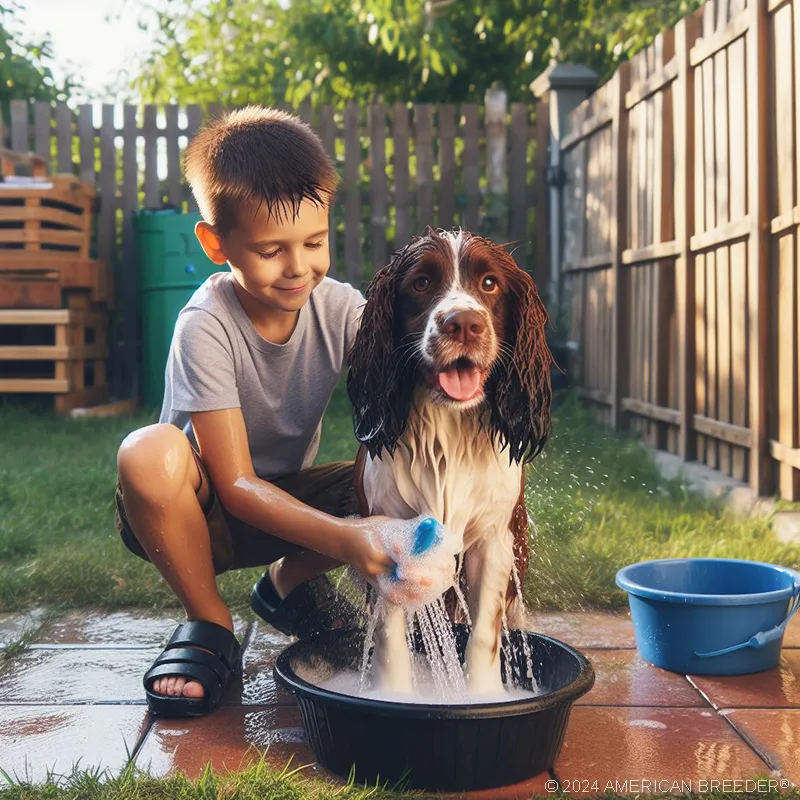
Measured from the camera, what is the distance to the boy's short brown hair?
8.25 ft

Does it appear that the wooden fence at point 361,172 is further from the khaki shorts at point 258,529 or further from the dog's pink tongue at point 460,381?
the dog's pink tongue at point 460,381

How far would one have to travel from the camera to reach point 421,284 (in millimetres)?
2199

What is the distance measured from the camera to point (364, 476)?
2434 millimetres

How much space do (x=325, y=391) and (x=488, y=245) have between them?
0.87m

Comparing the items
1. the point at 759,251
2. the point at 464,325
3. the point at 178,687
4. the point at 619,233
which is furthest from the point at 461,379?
the point at 619,233

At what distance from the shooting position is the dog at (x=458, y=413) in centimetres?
218

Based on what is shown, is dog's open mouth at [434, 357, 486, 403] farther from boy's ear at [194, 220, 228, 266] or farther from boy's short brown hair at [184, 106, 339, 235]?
boy's ear at [194, 220, 228, 266]

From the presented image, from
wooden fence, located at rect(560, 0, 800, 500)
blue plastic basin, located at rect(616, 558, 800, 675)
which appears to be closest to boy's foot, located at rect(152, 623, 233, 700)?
blue plastic basin, located at rect(616, 558, 800, 675)

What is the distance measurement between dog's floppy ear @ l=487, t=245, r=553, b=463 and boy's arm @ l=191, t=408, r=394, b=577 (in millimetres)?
355

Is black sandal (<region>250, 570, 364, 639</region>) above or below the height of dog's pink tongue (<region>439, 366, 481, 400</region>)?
below

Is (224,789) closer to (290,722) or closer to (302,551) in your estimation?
(290,722)

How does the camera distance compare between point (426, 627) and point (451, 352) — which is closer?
point (451, 352)

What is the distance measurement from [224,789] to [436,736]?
0.40 m

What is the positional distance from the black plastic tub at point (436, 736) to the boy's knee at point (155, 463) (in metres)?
0.64
